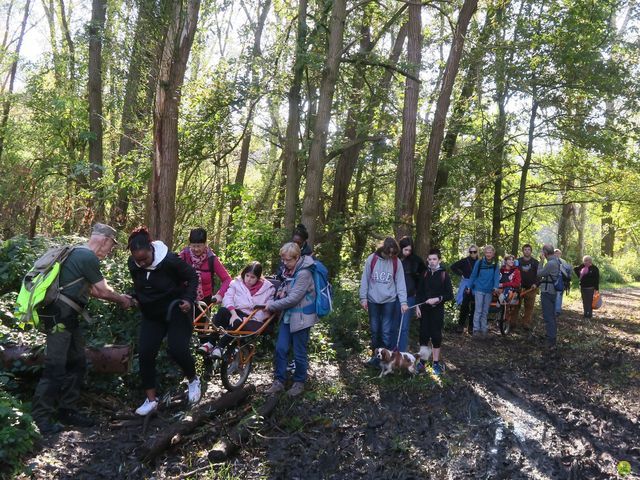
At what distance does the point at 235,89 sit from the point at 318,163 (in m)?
2.60

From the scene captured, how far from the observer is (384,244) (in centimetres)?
771

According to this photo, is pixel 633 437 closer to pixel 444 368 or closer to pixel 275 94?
pixel 444 368

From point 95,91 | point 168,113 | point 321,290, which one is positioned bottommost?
point 321,290

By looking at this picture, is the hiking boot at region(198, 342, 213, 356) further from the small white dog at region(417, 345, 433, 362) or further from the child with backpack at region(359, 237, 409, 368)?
the small white dog at region(417, 345, 433, 362)

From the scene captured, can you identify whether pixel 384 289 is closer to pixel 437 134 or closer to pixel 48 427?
pixel 48 427

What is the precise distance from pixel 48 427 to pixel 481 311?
8769mm

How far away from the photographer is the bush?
407 cm

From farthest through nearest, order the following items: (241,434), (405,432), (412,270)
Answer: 1. (412,270)
2. (405,432)
3. (241,434)

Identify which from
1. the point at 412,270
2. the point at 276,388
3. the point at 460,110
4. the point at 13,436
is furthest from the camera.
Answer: the point at 460,110

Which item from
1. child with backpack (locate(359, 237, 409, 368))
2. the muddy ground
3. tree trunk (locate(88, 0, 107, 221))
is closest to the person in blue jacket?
the muddy ground

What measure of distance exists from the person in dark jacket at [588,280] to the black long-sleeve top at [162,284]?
13.8m

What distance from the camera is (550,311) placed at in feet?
33.8

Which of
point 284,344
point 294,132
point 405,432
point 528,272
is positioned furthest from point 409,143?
point 405,432

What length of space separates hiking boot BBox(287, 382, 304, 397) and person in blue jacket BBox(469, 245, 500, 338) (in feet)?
19.0
